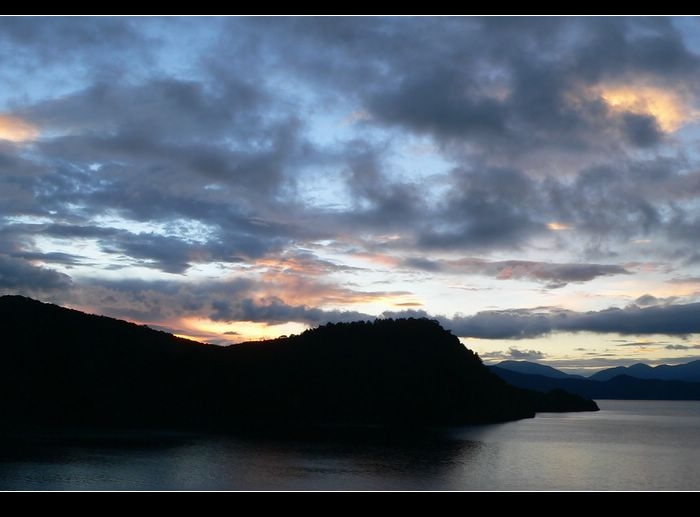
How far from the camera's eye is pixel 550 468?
10700cm

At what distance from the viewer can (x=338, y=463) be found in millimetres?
103000

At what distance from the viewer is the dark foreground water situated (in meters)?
83.5

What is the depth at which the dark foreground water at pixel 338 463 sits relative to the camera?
8350 cm

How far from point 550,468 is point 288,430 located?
3619 inches
